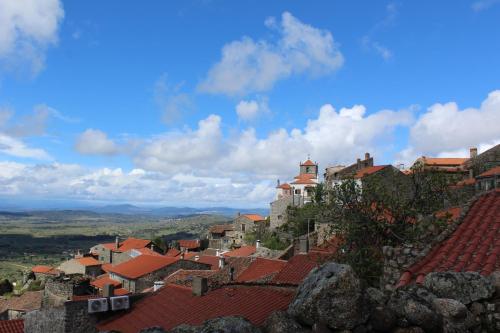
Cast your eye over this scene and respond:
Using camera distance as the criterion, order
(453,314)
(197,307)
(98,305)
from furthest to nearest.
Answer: (98,305) < (197,307) < (453,314)

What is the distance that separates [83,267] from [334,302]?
7896 centimetres

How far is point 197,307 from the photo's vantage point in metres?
16.8

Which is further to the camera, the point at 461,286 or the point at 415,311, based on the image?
the point at 461,286

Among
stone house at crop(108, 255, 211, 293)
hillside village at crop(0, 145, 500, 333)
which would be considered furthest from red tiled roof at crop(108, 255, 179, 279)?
hillside village at crop(0, 145, 500, 333)

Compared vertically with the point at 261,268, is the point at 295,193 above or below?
above

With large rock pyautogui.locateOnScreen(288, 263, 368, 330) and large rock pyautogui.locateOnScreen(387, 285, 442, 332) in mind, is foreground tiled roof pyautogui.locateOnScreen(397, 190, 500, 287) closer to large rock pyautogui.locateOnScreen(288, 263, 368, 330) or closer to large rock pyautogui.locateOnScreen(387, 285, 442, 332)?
large rock pyautogui.locateOnScreen(387, 285, 442, 332)

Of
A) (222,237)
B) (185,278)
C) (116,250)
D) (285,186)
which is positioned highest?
(285,186)

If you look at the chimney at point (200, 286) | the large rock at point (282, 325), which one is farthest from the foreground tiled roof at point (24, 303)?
the large rock at point (282, 325)

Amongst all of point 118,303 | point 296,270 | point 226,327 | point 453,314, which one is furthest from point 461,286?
point 296,270

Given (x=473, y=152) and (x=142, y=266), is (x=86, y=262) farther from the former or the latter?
(x=473, y=152)

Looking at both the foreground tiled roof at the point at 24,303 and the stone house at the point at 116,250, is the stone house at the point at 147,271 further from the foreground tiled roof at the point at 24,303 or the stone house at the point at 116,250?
the stone house at the point at 116,250

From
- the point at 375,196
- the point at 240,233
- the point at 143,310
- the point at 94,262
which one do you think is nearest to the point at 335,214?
the point at 375,196

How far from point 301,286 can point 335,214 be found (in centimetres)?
1034

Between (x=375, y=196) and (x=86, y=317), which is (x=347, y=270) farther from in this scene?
(x=86, y=317)
